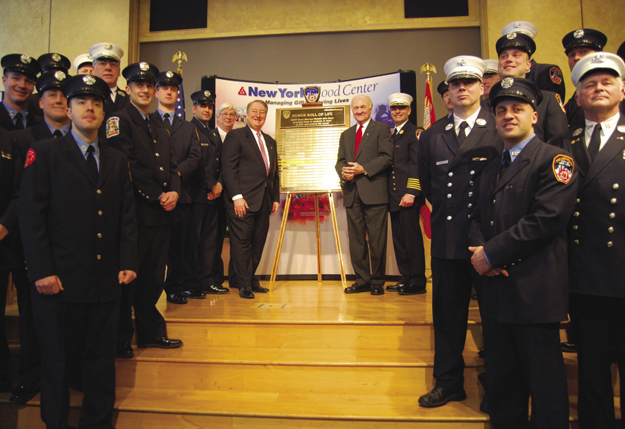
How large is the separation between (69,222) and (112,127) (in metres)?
0.82

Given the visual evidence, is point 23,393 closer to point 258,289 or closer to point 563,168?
point 258,289

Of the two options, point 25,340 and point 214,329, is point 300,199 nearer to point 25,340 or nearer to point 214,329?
point 214,329

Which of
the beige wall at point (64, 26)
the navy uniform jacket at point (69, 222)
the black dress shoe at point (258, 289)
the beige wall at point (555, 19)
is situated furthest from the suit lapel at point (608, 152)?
the beige wall at point (64, 26)

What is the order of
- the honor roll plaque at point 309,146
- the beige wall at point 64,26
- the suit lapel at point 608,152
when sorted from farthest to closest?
1. the beige wall at point 64,26
2. the honor roll plaque at point 309,146
3. the suit lapel at point 608,152

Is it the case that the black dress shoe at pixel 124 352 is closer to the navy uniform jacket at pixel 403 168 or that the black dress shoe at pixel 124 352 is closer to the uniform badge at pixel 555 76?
the navy uniform jacket at pixel 403 168

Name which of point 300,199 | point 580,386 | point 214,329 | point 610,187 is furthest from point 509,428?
point 300,199

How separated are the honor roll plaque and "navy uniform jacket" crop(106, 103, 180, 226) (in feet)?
5.80

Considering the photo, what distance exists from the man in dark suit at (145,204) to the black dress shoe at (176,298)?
0.64 metres

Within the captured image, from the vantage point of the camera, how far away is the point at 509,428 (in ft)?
6.28

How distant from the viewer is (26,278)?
7.79 ft

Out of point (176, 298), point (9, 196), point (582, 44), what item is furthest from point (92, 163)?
point (582, 44)

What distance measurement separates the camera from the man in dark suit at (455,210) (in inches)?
84.7

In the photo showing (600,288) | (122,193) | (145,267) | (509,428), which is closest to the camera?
(600,288)

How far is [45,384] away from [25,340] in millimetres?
496
